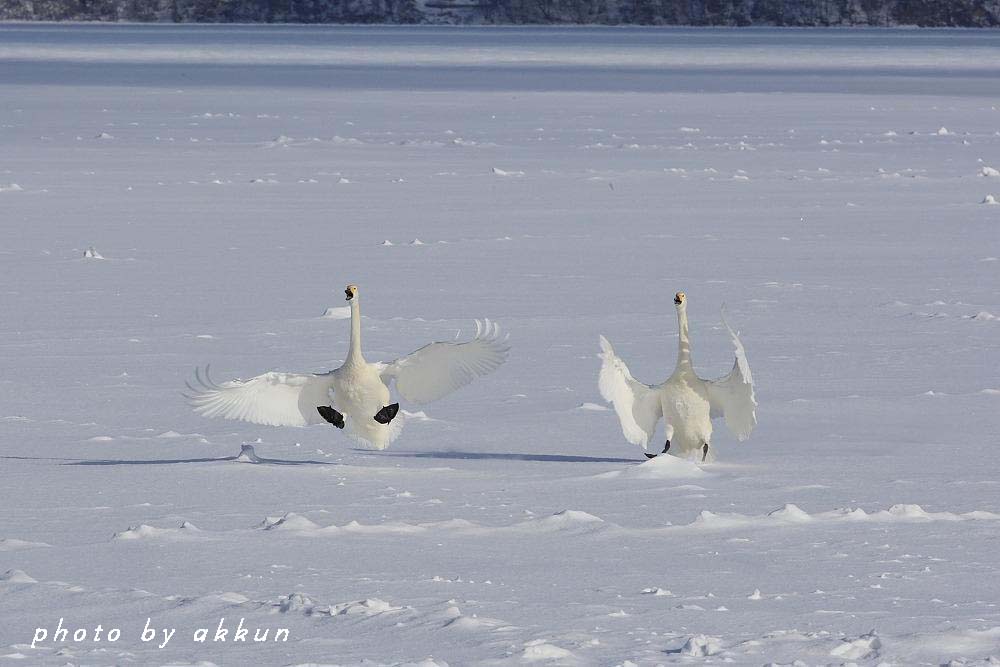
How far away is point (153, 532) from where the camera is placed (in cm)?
464

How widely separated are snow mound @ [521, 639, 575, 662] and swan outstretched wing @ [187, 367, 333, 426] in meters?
1.71

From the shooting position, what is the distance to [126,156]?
17594 millimetres

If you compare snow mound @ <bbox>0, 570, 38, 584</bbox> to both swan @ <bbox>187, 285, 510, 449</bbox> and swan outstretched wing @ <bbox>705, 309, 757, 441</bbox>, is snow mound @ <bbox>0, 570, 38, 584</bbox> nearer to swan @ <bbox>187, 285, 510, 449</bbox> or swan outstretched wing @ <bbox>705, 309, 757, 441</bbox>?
swan @ <bbox>187, 285, 510, 449</bbox>

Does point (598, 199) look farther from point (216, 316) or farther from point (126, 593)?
point (126, 593)

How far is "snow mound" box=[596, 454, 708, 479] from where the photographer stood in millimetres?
5301

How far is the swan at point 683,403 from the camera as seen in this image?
521cm

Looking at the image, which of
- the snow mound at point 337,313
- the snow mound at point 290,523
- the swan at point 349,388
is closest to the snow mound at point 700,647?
the snow mound at point 290,523

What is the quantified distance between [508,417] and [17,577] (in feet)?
7.25

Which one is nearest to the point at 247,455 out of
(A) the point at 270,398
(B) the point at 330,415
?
(A) the point at 270,398

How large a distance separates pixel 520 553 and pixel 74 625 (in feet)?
3.54

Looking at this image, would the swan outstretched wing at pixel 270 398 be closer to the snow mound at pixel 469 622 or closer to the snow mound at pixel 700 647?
the snow mound at pixel 469 622

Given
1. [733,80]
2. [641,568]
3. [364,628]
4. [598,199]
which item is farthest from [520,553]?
[733,80]

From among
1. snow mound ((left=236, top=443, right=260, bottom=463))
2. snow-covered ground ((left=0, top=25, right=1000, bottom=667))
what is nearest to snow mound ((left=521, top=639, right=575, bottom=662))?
snow-covered ground ((left=0, top=25, right=1000, bottom=667))

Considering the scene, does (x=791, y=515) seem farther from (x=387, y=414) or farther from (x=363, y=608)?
(x=363, y=608)
